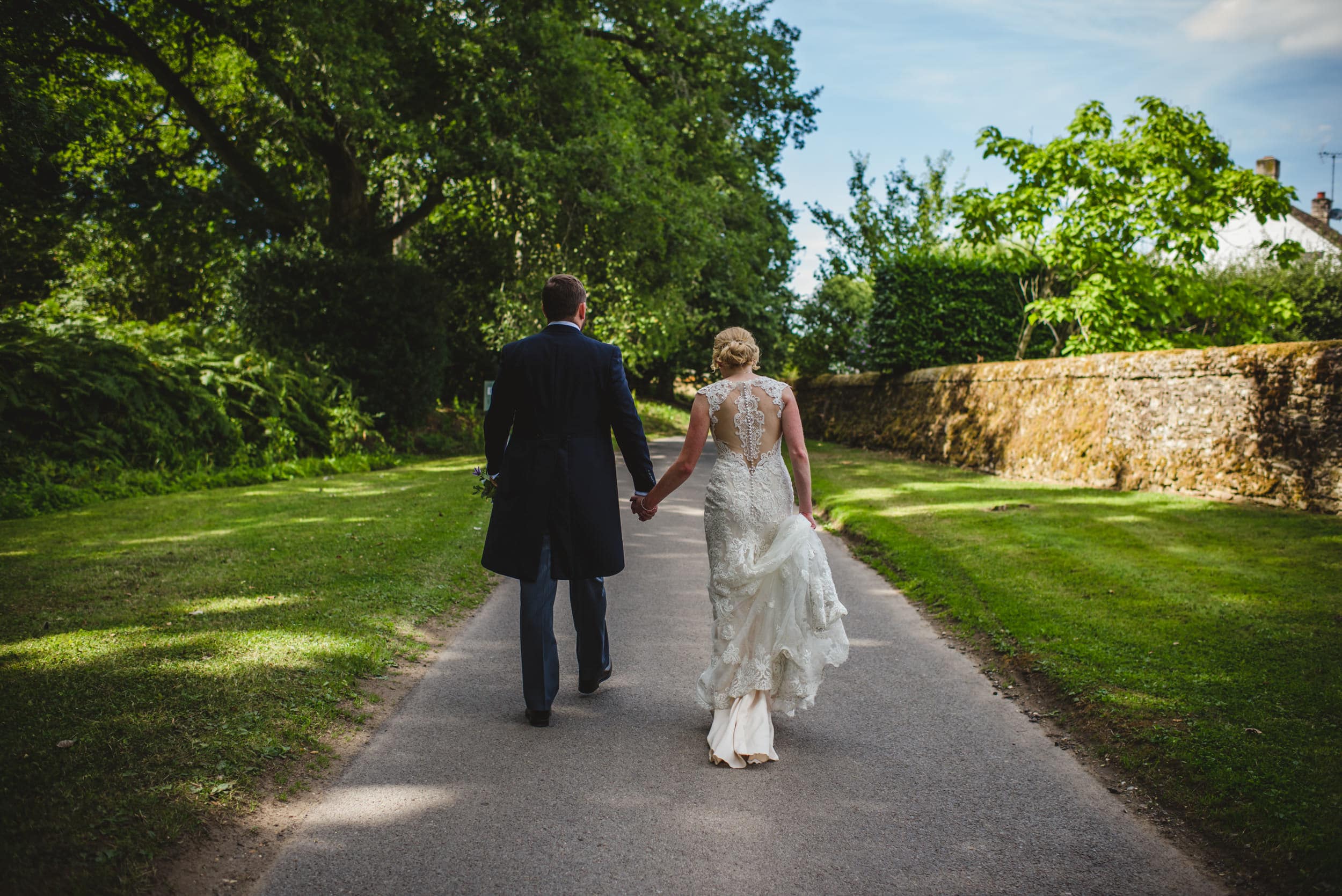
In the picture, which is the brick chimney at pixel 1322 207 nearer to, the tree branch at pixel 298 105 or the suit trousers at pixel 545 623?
the tree branch at pixel 298 105

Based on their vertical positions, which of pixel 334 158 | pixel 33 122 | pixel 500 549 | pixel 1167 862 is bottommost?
pixel 1167 862

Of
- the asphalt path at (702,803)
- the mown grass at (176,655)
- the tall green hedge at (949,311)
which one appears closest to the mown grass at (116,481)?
the mown grass at (176,655)

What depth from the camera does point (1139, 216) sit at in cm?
1586

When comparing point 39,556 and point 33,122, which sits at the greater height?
point 33,122

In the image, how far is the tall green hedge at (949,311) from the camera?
2145 cm

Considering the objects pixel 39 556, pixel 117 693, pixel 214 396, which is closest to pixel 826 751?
pixel 117 693

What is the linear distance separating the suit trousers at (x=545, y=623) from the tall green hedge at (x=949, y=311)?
18.1 m

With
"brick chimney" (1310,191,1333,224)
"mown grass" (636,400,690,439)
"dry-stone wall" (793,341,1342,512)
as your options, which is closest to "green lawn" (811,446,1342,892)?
"dry-stone wall" (793,341,1342,512)

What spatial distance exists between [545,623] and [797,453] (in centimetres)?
157

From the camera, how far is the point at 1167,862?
316 cm

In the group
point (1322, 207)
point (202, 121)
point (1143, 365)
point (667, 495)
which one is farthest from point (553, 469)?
point (1322, 207)

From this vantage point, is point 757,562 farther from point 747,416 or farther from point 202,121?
point 202,121

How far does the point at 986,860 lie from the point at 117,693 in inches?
161

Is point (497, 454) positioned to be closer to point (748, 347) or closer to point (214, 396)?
point (748, 347)
